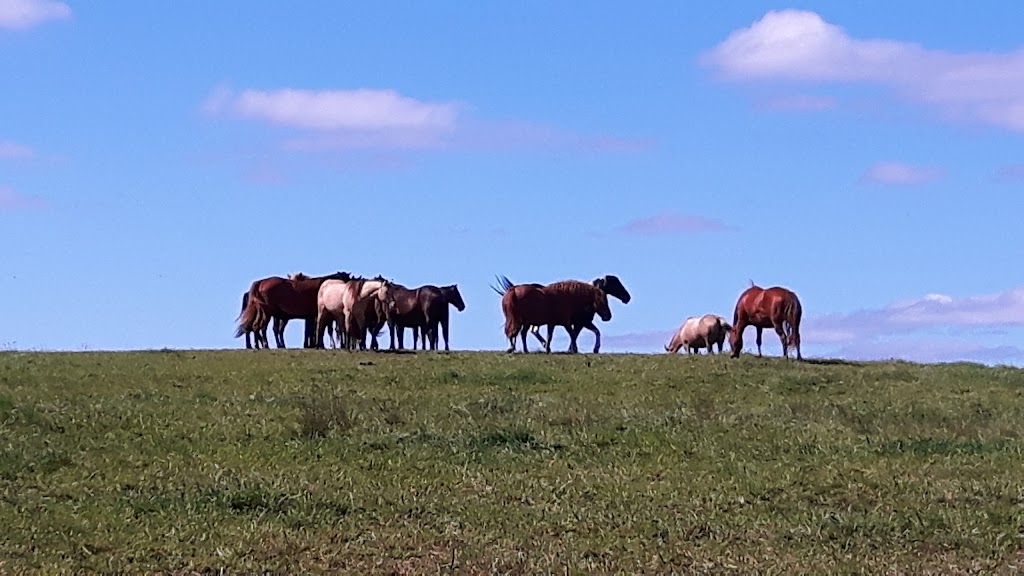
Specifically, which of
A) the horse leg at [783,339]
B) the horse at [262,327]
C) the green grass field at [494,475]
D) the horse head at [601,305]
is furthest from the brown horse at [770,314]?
the horse at [262,327]

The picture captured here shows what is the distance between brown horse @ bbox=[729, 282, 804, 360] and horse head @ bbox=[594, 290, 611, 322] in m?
4.13

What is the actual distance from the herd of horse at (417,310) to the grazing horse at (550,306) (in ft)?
0.07

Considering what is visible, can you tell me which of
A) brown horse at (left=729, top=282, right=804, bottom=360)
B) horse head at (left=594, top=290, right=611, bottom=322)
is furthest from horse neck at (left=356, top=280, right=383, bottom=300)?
brown horse at (left=729, top=282, right=804, bottom=360)

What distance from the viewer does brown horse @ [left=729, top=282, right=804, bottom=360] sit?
28281mm

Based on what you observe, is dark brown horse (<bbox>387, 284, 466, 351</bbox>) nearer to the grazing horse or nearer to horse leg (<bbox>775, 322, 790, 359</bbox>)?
the grazing horse

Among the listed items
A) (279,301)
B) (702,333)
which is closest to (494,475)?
(279,301)

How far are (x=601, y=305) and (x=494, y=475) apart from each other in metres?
19.2

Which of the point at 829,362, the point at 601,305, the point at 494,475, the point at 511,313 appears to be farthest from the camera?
the point at 601,305

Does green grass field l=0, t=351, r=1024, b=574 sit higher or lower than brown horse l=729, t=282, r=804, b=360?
lower

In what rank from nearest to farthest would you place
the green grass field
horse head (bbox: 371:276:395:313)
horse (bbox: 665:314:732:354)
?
the green grass field < horse head (bbox: 371:276:395:313) < horse (bbox: 665:314:732:354)

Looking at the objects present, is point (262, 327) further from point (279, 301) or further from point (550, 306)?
point (550, 306)

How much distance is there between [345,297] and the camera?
3020cm

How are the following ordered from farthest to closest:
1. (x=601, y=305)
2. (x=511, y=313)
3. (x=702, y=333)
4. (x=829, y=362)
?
(x=702, y=333)
(x=601, y=305)
(x=511, y=313)
(x=829, y=362)

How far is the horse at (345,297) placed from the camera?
3005 cm
